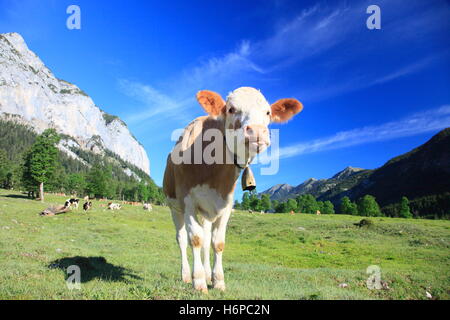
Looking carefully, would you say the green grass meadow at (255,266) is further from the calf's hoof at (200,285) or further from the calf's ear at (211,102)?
the calf's ear at (211,102)

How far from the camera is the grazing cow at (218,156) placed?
4.71m

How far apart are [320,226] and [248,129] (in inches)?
1362

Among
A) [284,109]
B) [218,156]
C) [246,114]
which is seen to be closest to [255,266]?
[218,156]

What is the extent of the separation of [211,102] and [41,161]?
54.1 m

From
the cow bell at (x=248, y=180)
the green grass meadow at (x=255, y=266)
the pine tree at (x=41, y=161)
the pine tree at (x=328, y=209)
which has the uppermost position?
the pine tree at (x=41, y=161)

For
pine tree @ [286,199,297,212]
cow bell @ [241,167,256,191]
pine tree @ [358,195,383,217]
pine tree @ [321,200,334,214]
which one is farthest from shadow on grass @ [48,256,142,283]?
pine tree @ [321,200,334,214]

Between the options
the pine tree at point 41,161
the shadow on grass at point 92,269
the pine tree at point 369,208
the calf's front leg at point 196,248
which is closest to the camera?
the calf's front leg at point 196,248

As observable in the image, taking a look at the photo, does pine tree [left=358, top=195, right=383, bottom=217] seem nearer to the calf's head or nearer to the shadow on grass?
the shadow on grass

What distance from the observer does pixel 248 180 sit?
5520mm

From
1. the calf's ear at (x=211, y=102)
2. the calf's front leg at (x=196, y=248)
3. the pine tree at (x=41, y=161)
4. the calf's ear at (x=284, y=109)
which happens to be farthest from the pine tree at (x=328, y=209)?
the calf's ear at (x=211, y=102)

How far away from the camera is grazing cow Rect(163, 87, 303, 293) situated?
471cm

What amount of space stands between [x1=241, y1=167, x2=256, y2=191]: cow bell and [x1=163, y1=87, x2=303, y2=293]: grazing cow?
15cm

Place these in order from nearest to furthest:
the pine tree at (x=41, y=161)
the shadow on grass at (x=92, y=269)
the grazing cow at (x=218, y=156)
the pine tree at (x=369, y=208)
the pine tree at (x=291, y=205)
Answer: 1. the grazing cow at (x=218, y=156)
2. the shadow on grass at (x=92, y=269)
3. the pine tree at (x=41, y=161)
4. the pine tree at (x=369, y=208)
5. the pine tree at (x=291, y=205)

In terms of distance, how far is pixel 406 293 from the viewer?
8.24 metres
